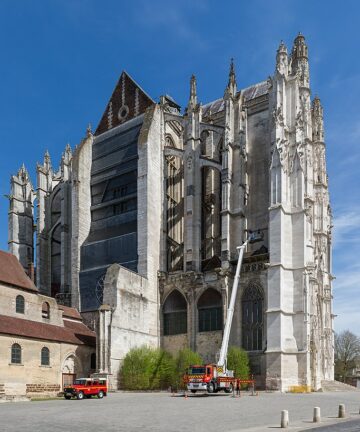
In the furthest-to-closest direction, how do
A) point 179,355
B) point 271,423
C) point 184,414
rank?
point 179,355
point 184,414
point 271,423

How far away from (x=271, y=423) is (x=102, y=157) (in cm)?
3886

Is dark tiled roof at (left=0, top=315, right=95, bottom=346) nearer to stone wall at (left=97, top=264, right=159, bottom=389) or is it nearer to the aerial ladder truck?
stone wall at (left=97, top=264, right=159, bottom=389)

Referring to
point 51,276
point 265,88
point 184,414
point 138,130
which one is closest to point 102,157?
point 138,130

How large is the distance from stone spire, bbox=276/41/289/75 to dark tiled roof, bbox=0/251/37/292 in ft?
79.4

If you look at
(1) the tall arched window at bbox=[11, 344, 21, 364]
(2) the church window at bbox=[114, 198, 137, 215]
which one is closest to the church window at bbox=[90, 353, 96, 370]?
(1) the tall arched window at bbox=[11, 344, 21, 364]

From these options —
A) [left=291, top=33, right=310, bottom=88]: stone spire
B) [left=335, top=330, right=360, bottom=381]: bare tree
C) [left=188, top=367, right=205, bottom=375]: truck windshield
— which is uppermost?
[left=291, top=33, right=310, bottom=88]: stone spire

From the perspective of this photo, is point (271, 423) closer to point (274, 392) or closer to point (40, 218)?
point (274, 392)

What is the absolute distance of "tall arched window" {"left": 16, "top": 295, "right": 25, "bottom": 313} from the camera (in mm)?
35572

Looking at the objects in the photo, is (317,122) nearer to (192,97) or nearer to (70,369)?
(192,97)

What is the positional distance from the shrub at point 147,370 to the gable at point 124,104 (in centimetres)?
2290

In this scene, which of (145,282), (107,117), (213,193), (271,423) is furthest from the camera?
(107,117)

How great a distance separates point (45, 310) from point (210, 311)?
491 inches

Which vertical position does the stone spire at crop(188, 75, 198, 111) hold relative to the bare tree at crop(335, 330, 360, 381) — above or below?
above

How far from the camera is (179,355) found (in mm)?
40531
